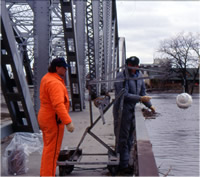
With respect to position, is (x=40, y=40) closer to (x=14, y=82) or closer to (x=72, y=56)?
(x=14, y=82)

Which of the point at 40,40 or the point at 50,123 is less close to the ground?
the point at 40,40

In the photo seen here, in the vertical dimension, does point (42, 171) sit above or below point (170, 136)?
above

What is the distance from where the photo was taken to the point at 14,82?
7.26m

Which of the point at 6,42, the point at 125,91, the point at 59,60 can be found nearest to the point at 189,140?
the point at 125,91

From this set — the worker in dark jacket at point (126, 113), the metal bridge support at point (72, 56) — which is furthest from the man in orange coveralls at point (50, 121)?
the metal bridge support at point (72, 56)

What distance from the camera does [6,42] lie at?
6609 mm

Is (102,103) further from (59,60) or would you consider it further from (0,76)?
(0,76)

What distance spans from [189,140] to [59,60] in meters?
5.31

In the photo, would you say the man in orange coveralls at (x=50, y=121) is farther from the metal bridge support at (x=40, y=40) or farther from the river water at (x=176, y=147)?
the metal bridge support at (x=40, y=40)

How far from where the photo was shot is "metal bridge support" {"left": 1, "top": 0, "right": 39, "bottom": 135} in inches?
260

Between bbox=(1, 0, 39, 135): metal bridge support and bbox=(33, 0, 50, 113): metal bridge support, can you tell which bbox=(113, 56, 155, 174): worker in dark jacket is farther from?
bbox=(33, 0, 50, 113): metal bridge support

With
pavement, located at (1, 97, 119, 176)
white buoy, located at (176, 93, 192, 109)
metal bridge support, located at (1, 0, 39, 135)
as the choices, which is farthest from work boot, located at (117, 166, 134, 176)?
metal bridge support, located at (1, 0, 39, 135)

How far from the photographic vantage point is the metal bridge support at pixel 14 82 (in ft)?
21.7

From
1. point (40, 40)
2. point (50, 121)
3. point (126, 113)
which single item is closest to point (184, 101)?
point (126, 113)
